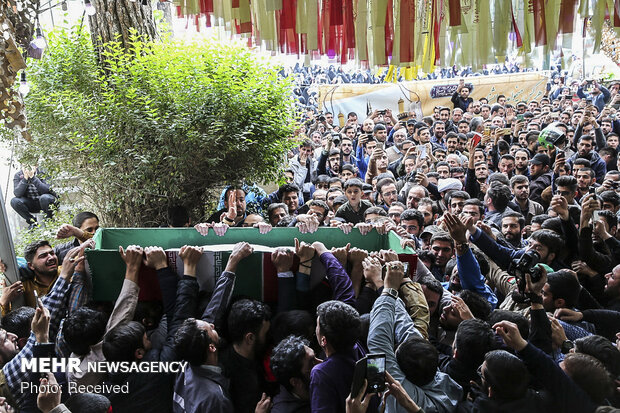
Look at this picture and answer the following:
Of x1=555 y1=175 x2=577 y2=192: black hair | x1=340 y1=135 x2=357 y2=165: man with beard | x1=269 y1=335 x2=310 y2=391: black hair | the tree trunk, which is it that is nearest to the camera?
x1=269 y1=335 x2=310 y2=391: black hair

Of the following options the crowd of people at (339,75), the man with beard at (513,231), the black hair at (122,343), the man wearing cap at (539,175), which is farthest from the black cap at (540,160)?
the crowd of people at (339,75)

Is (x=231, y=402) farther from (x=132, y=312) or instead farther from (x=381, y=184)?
(x=381, y=184)

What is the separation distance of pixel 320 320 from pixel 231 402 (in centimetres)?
57

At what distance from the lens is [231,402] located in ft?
8.72

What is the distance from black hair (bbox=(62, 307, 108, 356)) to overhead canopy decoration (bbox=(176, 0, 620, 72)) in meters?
Answer: 1.72

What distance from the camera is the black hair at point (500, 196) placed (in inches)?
222

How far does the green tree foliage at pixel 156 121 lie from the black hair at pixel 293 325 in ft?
8.28

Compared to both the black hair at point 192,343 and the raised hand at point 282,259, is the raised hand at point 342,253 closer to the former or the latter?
the raised hand at point 282,259

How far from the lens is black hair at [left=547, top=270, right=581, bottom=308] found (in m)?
3.42

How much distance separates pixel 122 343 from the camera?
2754mm

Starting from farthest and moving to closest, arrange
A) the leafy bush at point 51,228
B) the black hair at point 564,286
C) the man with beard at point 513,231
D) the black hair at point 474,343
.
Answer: the leafy bush at point 51,228, the man with beard at point 513,231, the black hair at point 564,286, the black hair at point 474,343

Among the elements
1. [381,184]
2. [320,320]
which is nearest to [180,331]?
[320,320]

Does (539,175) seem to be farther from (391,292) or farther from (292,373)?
(292,373)

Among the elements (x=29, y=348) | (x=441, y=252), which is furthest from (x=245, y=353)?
(x=441, y=252)
